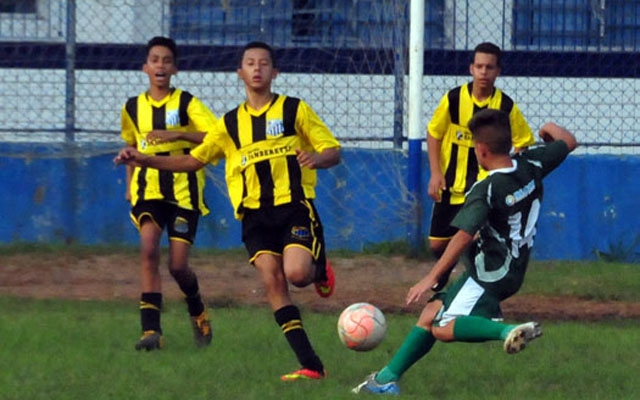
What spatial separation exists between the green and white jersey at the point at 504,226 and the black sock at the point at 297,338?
948 millimetres

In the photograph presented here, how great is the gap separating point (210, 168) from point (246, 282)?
66.2 inches

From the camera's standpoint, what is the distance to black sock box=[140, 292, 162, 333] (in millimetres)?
8102

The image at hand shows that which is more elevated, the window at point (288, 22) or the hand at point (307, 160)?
the window at point (288, 22)

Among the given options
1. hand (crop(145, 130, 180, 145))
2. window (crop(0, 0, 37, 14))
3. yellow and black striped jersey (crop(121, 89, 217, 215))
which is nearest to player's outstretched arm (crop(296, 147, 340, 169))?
yellow and black striped jersey (crop(121, 89, 217, 215))

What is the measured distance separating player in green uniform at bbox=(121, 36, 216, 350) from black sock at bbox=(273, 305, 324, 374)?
1.22 meters

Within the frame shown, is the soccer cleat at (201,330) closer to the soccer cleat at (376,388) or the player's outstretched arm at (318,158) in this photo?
the player's outstretched arm at (318,158)

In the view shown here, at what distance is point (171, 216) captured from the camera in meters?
8.42

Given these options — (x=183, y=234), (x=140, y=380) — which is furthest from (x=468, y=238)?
(x=183, y=234)

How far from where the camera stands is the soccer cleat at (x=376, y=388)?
6.68 meters

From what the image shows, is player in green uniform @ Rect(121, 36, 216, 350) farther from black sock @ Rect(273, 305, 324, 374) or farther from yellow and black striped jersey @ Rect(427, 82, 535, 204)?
yellow and black striped jersey @ Rect(427, 82, 535, 204)

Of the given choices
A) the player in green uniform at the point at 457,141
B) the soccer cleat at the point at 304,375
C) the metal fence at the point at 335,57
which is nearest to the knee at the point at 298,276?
the soccer cleat at the point at 304,375

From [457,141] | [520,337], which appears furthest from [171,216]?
[520,337]

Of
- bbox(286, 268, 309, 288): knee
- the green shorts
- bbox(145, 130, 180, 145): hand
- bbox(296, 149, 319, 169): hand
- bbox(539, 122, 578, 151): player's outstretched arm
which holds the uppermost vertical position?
bbox(539, 122, 578, 151): player's outstretched arm

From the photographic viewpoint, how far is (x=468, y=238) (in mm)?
6363
